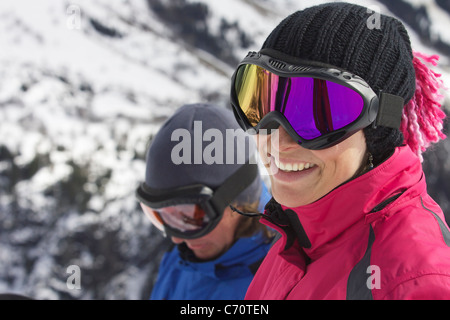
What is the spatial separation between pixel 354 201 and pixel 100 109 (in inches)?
502

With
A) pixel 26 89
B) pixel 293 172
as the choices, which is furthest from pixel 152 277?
pixel 26 89

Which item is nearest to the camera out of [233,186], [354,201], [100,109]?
[354,201]

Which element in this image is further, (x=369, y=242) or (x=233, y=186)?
(x=233, y=186)

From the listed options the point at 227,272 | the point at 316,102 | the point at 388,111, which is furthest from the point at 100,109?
the point at 388,111

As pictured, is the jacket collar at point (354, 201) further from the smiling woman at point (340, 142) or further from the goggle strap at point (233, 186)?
the goggle strap at point (233, 186)

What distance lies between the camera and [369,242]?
1.00 meters

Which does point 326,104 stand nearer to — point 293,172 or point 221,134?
point 293,172

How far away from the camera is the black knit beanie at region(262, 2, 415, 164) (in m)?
1.18

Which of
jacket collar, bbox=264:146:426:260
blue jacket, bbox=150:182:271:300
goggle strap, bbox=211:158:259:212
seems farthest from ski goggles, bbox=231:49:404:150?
blue jacket, bbox=150:182:271:300

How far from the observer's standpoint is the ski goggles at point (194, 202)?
211 cm

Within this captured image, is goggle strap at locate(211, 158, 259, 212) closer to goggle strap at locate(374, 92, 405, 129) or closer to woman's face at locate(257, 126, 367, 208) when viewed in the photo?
woman's face at locate(257, 126, 367, 208)

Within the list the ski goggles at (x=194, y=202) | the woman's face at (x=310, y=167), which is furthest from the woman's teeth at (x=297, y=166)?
the ski goggles at (x=194, y=202)

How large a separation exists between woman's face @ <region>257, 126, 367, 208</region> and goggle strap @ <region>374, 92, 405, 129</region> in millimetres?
71

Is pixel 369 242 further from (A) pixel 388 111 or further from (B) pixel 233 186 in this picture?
(B) pixel 233 186
